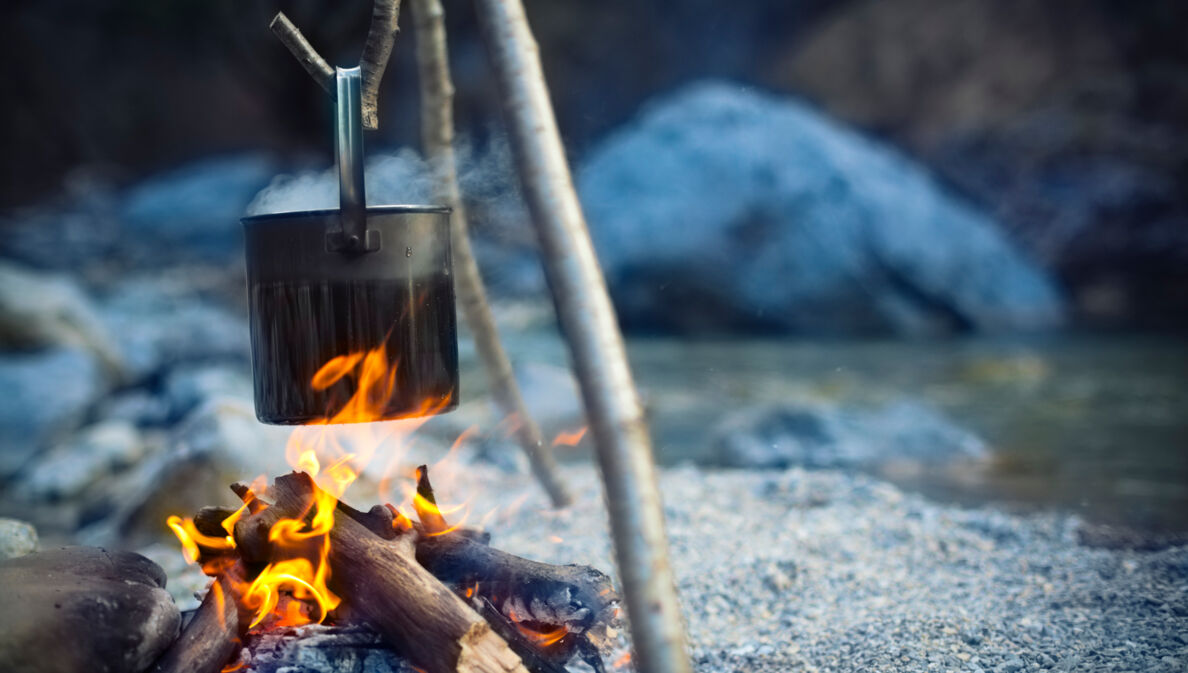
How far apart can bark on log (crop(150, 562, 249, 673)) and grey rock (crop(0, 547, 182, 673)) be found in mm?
35

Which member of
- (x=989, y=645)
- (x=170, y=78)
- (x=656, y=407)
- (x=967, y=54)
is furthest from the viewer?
(x=170, y=78)

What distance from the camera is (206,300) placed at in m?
11.1

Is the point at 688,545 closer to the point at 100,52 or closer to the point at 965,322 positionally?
the point at 965,322

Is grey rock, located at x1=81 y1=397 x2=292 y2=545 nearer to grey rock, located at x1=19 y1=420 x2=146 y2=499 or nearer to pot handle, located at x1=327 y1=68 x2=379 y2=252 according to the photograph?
grey rock, located at x1=19 y1=420 x2=146 y2=499

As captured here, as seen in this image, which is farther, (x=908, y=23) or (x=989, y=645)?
(x=908, y=23)

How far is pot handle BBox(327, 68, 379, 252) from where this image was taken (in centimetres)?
172

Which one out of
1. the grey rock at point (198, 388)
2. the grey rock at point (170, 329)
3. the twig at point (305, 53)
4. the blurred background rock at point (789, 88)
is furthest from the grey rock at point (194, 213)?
the twig at point (305, 53)

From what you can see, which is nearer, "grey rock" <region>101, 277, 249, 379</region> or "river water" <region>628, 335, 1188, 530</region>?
"river water" <region>628, 335, 1188, 530</region>

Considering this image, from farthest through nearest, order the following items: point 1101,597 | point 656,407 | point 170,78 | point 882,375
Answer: point 170,78 → point 882,375 → point 656,407 → point 1101,597

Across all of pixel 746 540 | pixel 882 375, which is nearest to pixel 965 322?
pixel 882 375

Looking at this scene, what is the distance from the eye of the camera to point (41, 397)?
604 cm

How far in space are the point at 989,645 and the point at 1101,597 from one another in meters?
0.55

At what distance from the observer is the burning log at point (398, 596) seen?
66.7 inches

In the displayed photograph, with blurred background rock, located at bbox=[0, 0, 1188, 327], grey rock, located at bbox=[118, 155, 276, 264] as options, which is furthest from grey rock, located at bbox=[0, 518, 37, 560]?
grey rock, located at bbox=[118, 155, 276, 264]
